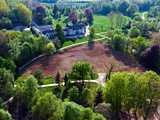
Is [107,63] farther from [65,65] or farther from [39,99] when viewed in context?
[39,99]

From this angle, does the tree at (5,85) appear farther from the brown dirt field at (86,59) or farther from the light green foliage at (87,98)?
the brown dirt field at (86,59)

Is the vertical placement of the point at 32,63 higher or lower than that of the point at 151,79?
lower

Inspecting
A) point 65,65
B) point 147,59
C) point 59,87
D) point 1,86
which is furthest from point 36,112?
point 147,59

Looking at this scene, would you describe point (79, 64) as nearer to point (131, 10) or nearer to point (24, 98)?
point (24, 98)

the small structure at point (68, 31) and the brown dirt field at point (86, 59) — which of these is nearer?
the brown dirt field at point (86, 59)

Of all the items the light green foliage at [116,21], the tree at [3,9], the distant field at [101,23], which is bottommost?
the distant field at [101,23]

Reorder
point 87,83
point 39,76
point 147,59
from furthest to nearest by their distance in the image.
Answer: point 147,59 < point 39,76 < point 87,83

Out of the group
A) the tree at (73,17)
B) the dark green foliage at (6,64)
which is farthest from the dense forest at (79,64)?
the tree at (73,17)
